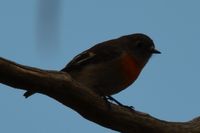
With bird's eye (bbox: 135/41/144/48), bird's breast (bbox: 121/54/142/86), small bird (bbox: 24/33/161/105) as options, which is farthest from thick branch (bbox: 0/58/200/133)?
bird's eye (bbox: 135/41/144/48)

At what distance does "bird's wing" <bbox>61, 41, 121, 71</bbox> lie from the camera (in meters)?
7.08

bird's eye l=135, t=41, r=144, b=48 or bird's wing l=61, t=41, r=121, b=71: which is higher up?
bird's eye l=135, t=41, r=144, b=48

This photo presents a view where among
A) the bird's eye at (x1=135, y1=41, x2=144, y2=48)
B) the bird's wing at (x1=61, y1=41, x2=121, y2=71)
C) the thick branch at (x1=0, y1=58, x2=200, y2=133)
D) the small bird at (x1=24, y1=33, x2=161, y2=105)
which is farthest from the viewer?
the bird's eye at (x1=135, y1=41, x2=144, y2=48)

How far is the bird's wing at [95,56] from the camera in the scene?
7.08 metres

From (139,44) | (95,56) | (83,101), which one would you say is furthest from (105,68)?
(83,101)

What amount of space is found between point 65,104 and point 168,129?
123 cm

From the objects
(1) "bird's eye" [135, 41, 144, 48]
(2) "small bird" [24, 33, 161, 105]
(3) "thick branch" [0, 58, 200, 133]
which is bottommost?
(3) "thick branch" [0, 58, 200, 133]

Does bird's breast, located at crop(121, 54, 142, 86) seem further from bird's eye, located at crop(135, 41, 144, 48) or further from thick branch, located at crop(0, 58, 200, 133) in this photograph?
thick branch, located at crop(0, 58, 200, 133)

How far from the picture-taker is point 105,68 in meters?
7.12

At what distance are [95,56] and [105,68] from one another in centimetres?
25

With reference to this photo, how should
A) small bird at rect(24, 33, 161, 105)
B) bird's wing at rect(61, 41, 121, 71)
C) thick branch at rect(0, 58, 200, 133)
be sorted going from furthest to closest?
bird's wing at rect(61, 41, 121, 71)
small bird at rect(24, 33, 161, 105)
thick branch at rect(0, 58, 200, 133)

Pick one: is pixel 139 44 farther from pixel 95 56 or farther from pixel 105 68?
pixel 105 68

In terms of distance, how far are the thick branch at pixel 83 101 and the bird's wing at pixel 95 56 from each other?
1194 millimetres

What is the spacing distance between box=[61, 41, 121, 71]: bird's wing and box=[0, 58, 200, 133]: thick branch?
1.19m
